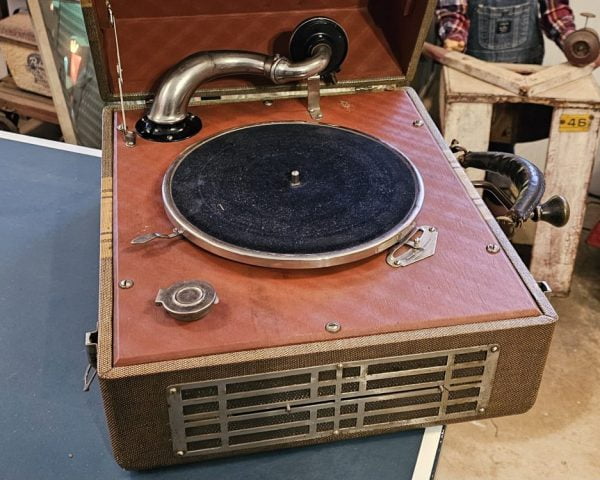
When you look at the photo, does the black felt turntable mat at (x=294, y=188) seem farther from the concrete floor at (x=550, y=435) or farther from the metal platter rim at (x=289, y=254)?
the concrete floor at (x=550, y=435)

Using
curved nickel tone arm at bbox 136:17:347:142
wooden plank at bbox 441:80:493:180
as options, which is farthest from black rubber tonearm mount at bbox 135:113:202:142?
wooden plank at bbox 441:80:493:180

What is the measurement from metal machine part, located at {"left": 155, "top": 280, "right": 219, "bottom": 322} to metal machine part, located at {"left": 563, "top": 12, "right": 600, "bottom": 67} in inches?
73.3

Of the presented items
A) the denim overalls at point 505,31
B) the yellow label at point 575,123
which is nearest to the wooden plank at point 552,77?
the yellow label at point 575,123

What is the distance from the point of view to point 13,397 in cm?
114

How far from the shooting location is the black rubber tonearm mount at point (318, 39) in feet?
4.75

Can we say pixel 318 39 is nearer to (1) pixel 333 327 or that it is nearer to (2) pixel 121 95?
(2) pixel 121 95

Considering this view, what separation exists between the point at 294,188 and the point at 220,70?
35 cm

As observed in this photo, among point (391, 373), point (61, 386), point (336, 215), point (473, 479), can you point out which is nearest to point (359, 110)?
point (336, 215)

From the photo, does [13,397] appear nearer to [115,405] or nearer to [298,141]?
[115,405]

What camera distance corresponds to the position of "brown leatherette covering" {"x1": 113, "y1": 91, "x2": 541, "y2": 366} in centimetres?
93

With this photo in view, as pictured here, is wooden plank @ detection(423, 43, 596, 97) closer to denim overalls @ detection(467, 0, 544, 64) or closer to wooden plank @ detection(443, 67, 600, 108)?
wooden plank @ detection(443, 67, 600, 108)

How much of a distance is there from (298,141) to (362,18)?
0.38m

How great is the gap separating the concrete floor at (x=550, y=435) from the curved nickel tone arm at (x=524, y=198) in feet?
3.91

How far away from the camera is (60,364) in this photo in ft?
3.96
